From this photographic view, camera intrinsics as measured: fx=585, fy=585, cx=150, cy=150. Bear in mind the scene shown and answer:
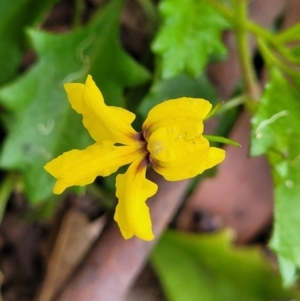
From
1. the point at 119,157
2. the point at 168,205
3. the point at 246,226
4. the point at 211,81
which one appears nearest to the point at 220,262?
the point at 246,226

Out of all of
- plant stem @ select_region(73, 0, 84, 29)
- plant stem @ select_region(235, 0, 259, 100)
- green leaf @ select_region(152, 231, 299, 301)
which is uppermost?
plant stem @ select_region(235, 0, 259, 100)

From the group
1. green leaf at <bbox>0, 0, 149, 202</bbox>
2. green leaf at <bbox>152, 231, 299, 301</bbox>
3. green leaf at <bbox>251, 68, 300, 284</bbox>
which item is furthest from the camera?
green leaf at <bbox>152, 231, 299, 301</bbox>

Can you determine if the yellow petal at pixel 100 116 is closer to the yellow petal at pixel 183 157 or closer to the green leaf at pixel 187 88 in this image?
the yellow petal at pixel 183 157

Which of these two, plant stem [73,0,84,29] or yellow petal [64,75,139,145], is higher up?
yellow petal [64,75,139,145]

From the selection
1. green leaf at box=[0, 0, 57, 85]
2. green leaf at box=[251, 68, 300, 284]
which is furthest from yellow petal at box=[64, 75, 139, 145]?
green leaf at box=[0, 0, 57, 85]

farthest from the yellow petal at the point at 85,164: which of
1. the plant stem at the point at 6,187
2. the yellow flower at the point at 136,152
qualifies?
the plant stem at the point at 6,187

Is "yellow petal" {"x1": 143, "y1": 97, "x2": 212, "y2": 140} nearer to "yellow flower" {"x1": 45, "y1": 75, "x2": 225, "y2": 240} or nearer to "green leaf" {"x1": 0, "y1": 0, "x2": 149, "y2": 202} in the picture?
"yellow flower" {"x1": 45, "y1": 75, "x2": 225, "y2": 240}
